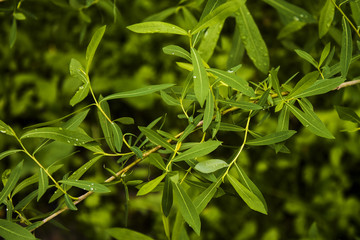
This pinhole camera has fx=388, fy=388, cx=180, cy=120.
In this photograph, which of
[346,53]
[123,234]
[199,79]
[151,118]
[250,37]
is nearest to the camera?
[199,79]

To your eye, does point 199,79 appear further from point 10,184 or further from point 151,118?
point 151,118

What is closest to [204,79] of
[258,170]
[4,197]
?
[4,197]

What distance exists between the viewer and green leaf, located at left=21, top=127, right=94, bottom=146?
692 mm

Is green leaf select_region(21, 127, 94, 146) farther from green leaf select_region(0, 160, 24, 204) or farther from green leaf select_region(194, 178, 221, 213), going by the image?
green leaf select_region(194, 178, 221, 213)

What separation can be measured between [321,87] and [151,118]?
1983mm

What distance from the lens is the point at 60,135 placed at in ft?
2.28

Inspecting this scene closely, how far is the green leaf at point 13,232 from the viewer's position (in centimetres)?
68

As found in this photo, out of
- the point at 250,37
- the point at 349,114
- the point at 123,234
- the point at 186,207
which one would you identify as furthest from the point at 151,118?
the point at 186,207

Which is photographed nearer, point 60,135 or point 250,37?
point 60,135

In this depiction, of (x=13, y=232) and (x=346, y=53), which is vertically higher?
(x=346, y=53)

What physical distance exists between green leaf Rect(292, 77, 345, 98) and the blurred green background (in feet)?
3.76

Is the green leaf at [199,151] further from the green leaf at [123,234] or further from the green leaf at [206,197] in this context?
the green leaf at [123,234]

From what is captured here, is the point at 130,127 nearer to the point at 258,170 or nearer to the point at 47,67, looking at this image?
the point at 47,67

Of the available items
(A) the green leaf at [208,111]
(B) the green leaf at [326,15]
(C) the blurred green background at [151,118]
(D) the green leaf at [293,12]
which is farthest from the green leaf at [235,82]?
(C) the blurred green background at [151,118]
